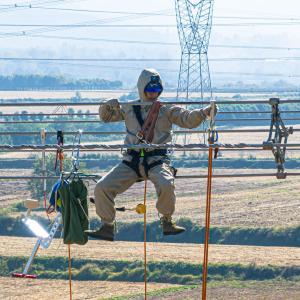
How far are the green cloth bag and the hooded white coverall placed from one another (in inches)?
15.1

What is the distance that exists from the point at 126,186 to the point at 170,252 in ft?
101

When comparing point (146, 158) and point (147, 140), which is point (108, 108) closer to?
point (147, 140)

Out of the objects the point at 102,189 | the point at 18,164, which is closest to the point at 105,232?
the point at 102,189

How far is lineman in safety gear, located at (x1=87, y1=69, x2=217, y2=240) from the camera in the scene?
9.15 metres

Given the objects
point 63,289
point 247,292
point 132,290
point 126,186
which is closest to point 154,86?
point 126,186

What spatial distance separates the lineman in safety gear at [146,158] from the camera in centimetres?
915

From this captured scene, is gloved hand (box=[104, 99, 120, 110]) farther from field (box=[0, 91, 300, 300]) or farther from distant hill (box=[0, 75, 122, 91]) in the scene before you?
distant hill (box=[0, 75, 122, 91])

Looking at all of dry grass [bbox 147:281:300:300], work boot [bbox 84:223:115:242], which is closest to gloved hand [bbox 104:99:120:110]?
work boot [bbox 84:223:115:242]

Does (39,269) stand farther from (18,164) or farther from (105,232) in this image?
(18,164)

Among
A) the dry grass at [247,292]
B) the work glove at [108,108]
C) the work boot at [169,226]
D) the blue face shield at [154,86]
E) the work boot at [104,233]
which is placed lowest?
the dry grass at [247,292]

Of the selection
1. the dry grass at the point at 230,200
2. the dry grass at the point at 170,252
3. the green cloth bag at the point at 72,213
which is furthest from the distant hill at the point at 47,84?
the green cloth bag at the point at 72,213

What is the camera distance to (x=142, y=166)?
9297 millimetres

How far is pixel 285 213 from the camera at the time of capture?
160ft

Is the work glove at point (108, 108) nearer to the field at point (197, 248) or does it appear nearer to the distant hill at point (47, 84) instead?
the field at point (197, 248)
